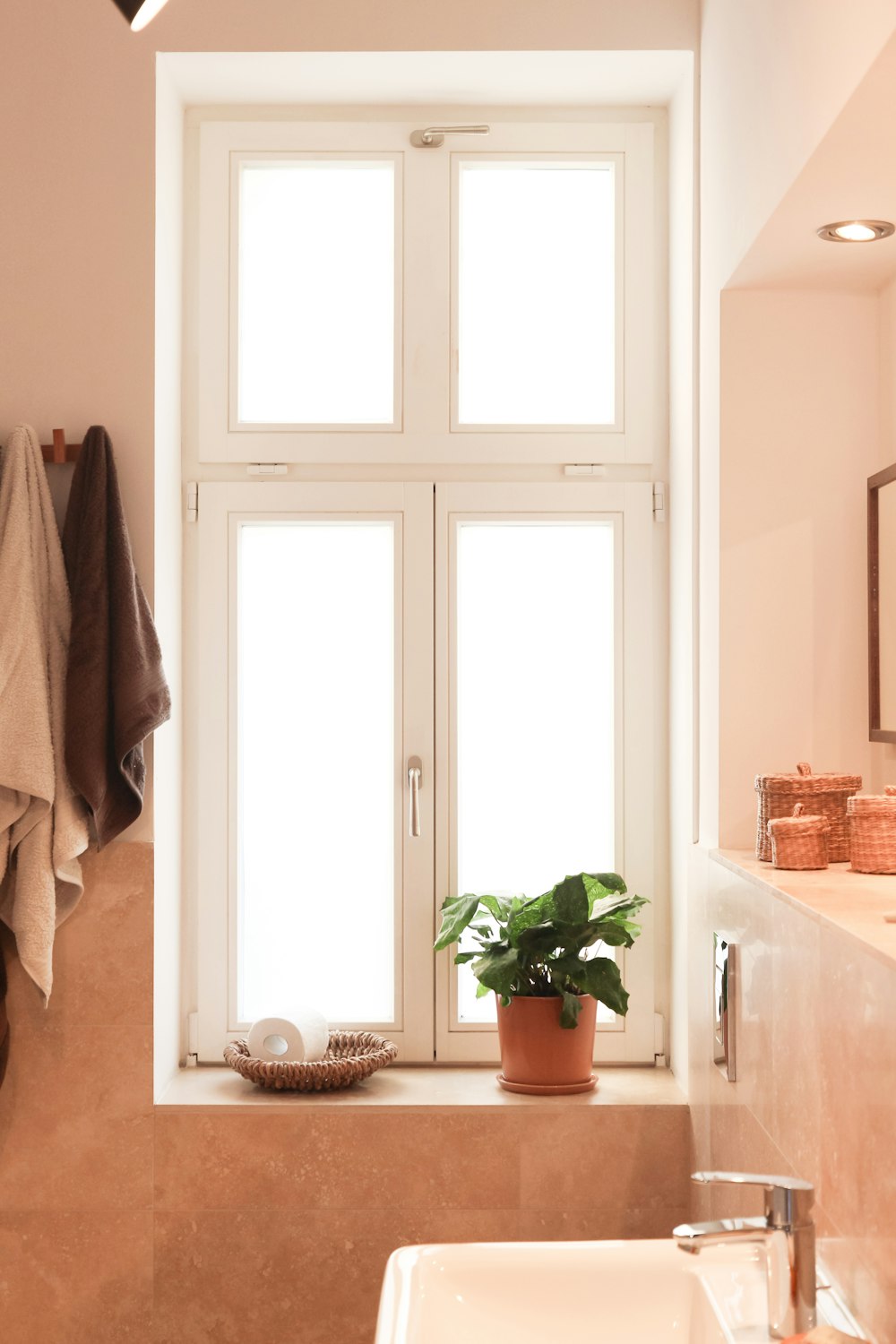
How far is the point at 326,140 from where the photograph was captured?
7.69 feet

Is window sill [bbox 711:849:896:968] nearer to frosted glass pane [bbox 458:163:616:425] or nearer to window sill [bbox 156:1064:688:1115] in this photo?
window sill [bbox 156:1064:688:1115]

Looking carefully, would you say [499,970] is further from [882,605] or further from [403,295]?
[403,295]

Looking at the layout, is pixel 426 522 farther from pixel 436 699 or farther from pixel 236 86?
pixel 236 86

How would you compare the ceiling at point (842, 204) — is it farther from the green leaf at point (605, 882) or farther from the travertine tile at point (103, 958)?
the travertine tile at point (103, 958)

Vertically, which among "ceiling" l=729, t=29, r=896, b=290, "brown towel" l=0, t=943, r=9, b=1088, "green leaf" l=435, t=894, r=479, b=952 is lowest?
"brown towel" l=0, t=943, r=9, b=1088

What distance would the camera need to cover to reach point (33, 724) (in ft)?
6.50

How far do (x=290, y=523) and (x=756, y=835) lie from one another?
1.04 meters

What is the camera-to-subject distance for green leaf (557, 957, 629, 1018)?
6.77 ft

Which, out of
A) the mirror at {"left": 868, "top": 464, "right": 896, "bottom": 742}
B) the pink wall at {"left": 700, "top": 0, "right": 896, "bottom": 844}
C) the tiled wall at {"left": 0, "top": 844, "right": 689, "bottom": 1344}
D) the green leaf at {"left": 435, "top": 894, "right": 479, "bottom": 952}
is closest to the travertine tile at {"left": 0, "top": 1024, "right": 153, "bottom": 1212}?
the tiled wall at {"left": 0, "top": 844, "right": 689, "bottom": 1344}

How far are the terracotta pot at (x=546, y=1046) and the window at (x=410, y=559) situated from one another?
0.63 feet

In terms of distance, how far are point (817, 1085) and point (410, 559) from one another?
129 centimetres

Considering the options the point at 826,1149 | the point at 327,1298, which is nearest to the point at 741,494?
the point at 826,1149

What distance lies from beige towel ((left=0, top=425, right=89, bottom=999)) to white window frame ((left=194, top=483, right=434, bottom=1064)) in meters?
0.32

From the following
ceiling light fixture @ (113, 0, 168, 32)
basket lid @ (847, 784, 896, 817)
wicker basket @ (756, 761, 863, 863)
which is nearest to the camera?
ceiling light fixture @ (113, 0, 168, 32)
